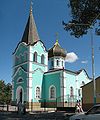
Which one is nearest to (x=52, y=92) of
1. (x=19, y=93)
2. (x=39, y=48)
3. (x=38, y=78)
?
(x=38, y=78)

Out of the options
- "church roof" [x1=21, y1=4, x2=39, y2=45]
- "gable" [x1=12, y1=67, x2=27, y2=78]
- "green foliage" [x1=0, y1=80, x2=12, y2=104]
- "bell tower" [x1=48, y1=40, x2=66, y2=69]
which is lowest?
"green foliage" [x1=0, y1=80, x2=12, y2=104]

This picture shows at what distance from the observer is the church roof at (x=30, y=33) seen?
1781 inches

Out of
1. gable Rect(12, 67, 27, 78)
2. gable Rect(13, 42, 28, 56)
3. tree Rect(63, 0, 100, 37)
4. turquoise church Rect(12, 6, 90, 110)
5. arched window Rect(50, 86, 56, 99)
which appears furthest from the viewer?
gable Rect(13, 42, 28, 56)

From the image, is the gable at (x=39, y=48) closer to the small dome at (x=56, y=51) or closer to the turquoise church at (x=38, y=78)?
the turquoise church at (x=38, y=78)

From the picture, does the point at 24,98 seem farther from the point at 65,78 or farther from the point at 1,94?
the point at 1,94

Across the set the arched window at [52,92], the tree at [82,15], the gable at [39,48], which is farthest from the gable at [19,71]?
the tree at [82,15]

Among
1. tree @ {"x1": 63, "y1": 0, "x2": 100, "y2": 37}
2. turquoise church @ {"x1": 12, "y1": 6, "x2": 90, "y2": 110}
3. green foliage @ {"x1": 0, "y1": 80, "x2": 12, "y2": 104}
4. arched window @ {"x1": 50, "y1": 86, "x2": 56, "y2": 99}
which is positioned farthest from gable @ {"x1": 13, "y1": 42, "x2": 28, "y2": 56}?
green foliage @ {"x1": 0, "y1": 80, "x2": 12, "y2": 104}

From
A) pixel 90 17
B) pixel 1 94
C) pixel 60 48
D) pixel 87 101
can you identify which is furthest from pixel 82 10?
pixel 1 94

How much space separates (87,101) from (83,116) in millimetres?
21686

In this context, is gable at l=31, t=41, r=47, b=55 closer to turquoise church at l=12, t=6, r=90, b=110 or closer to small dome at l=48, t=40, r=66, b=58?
turquoise church at l=12, t=6, r=90, b=110

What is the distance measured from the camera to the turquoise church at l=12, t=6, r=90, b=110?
41.7 metres

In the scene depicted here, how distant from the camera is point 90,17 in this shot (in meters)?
23.8

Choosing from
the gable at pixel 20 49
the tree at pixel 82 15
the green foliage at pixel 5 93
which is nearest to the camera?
the tree at pixel 82 15

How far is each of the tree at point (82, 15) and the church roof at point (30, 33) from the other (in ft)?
66.7
